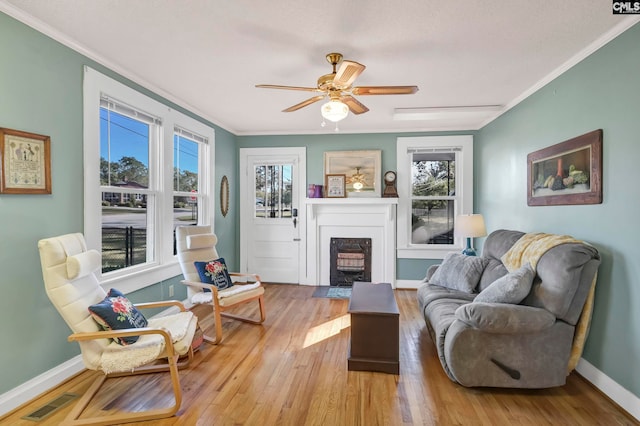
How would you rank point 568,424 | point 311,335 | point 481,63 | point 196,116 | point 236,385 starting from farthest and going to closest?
1. point 196,116
2. point 311,335
3. point 481,63
4. point 236,385
5. point 568,424

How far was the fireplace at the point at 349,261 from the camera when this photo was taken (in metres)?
5.09

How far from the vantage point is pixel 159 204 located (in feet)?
11.4

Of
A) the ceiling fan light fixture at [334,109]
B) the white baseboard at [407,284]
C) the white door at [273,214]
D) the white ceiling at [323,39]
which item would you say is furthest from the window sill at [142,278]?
the white baseboard at [407,284]

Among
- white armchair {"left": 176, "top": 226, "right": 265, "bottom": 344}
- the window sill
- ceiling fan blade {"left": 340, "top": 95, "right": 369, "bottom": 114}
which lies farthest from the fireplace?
ceiling fan blade {"left": 340, "top": 95, "right": 369, "bottom": 114}

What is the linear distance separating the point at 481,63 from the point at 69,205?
11.6 feet

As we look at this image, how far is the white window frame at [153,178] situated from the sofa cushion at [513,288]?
312 cm

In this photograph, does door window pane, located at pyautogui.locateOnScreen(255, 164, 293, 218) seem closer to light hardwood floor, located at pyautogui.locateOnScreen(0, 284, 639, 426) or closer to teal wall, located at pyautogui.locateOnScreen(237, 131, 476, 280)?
teal wall, located at pyautogui.locateOnScreen(237, 131, 476, 280)

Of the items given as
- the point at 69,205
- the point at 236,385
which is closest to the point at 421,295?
the point at 236,385

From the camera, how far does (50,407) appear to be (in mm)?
2059

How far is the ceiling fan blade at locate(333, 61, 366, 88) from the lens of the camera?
2068 mm

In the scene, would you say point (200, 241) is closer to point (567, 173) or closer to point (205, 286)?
point (205, 286)

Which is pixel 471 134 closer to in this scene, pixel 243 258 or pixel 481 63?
pixel 481 63

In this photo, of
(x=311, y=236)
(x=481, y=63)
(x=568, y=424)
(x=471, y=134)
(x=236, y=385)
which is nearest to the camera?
(x=568, y=424)

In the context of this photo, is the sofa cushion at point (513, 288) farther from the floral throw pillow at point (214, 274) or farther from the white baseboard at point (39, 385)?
the white baseboard at point (39, 385)
